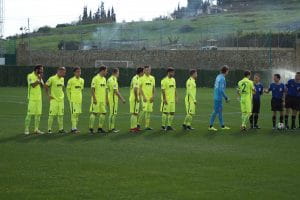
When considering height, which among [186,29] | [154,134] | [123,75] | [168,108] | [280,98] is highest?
[186,29]

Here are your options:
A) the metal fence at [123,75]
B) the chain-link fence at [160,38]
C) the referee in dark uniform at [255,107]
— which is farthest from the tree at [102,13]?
the referee in dark uniform at [255,107]

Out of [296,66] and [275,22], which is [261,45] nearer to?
[296,66]

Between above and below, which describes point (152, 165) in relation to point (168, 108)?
below

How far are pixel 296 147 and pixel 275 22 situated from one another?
3648 inches

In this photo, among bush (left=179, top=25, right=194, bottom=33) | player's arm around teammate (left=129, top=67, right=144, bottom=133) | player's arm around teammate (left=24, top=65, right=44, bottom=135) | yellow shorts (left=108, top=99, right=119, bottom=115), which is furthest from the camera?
bush (left=179, top=25, right=194, bottom=33)

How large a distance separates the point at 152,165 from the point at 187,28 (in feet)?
326

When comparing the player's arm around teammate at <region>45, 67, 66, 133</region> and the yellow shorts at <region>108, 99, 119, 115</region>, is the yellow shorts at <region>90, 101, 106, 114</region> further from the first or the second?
Answer: the player's arm around teammate at <region>45, 67, 66, 133</region>

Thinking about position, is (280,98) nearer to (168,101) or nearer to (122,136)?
(168,101)

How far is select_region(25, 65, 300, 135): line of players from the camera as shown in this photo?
872 inches

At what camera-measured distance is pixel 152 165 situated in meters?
15.6

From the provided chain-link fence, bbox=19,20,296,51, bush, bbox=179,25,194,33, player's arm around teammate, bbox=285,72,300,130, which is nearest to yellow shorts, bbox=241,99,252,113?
player's arm around teammate, bbox=285,72,300,130

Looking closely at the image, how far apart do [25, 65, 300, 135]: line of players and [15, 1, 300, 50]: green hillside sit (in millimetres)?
66465

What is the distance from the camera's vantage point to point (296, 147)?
1922cm

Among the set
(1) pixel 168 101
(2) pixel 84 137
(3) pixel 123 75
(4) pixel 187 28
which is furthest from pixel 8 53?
(2) pixel 84 137
